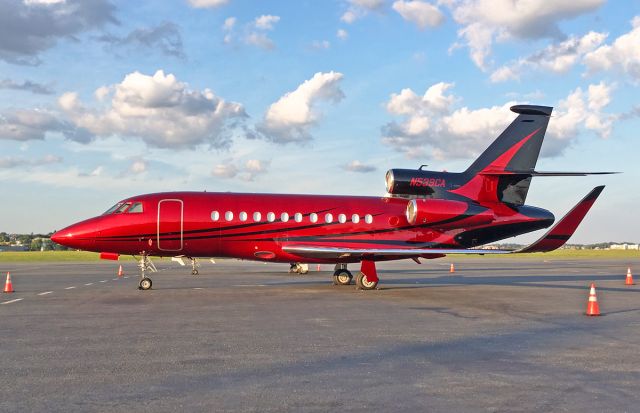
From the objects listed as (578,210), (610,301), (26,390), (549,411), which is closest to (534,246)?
(578,210)

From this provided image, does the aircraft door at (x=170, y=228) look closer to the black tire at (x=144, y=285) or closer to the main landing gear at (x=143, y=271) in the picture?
the main landing gear at (x=143, y=271)

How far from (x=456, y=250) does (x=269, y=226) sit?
21.2ft

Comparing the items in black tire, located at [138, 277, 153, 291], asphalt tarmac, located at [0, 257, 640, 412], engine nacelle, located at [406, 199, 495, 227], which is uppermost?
engine nacelle, located at [406, 199, 495, 227]

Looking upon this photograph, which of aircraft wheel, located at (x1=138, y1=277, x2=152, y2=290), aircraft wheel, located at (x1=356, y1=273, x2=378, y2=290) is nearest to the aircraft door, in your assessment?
aircraft wheel, located at (x1=138, y1=277, x2=152, y2=290)

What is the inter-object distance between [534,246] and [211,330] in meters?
10.5

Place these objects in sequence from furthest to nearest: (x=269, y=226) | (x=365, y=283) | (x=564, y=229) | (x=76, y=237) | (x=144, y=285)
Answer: (x=269, y=226) < (x=365, y=283) < (x=144, y=285) < (x=76, y=237) < (x=564, y=229)

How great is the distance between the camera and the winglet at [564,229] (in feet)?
58.6

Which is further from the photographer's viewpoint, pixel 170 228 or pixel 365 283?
pixel 365 283

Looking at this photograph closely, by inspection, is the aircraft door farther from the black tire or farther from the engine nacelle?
the engine nacelle

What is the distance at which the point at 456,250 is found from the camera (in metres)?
20.7

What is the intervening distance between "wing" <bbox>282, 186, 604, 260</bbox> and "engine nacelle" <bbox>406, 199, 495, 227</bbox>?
1.41 m

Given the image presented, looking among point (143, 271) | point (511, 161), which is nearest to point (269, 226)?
point (143, 271)

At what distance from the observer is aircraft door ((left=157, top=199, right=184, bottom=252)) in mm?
21062

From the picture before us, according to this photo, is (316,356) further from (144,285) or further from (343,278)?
(343,278)
